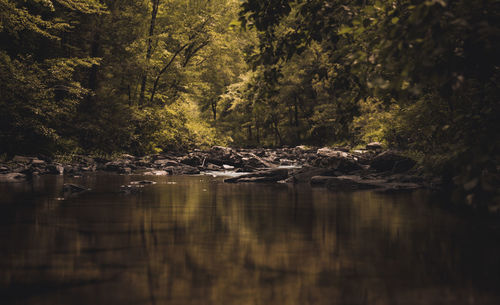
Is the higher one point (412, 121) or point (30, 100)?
point (30, 100)

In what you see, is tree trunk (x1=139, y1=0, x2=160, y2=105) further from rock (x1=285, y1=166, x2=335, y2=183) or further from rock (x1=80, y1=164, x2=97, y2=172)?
rock (x1=285, y1=166, x2=335, y2=183)

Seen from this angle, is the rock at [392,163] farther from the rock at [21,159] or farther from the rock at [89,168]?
the rock at [21,159]

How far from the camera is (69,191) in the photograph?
9320 millimetres

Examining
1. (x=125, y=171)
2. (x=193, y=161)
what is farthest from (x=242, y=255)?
(x=193, y=161)

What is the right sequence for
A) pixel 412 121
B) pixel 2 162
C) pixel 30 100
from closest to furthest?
1. pixel 412 121
2. pixel 2 162
3. pixel 30 100

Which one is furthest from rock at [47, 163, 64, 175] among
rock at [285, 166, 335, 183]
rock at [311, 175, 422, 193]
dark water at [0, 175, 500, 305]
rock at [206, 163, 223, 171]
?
rock at [311, 175, 422, 193]

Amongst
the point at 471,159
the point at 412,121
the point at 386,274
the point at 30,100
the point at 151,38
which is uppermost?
the point at 151,38

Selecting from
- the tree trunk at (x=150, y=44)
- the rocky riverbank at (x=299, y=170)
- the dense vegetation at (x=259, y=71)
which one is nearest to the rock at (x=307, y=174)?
the rocky riverbank at (x=299, y=170)

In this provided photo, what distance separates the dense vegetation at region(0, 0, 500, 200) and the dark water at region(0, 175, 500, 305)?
2.86ft

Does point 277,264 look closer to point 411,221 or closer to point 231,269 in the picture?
point 231,269

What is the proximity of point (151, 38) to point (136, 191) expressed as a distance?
64.7 feet

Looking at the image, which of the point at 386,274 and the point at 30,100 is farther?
the point at 30,100

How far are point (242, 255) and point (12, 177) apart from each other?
1094cm

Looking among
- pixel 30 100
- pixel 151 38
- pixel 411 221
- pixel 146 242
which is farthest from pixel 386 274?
pixel 151 38
